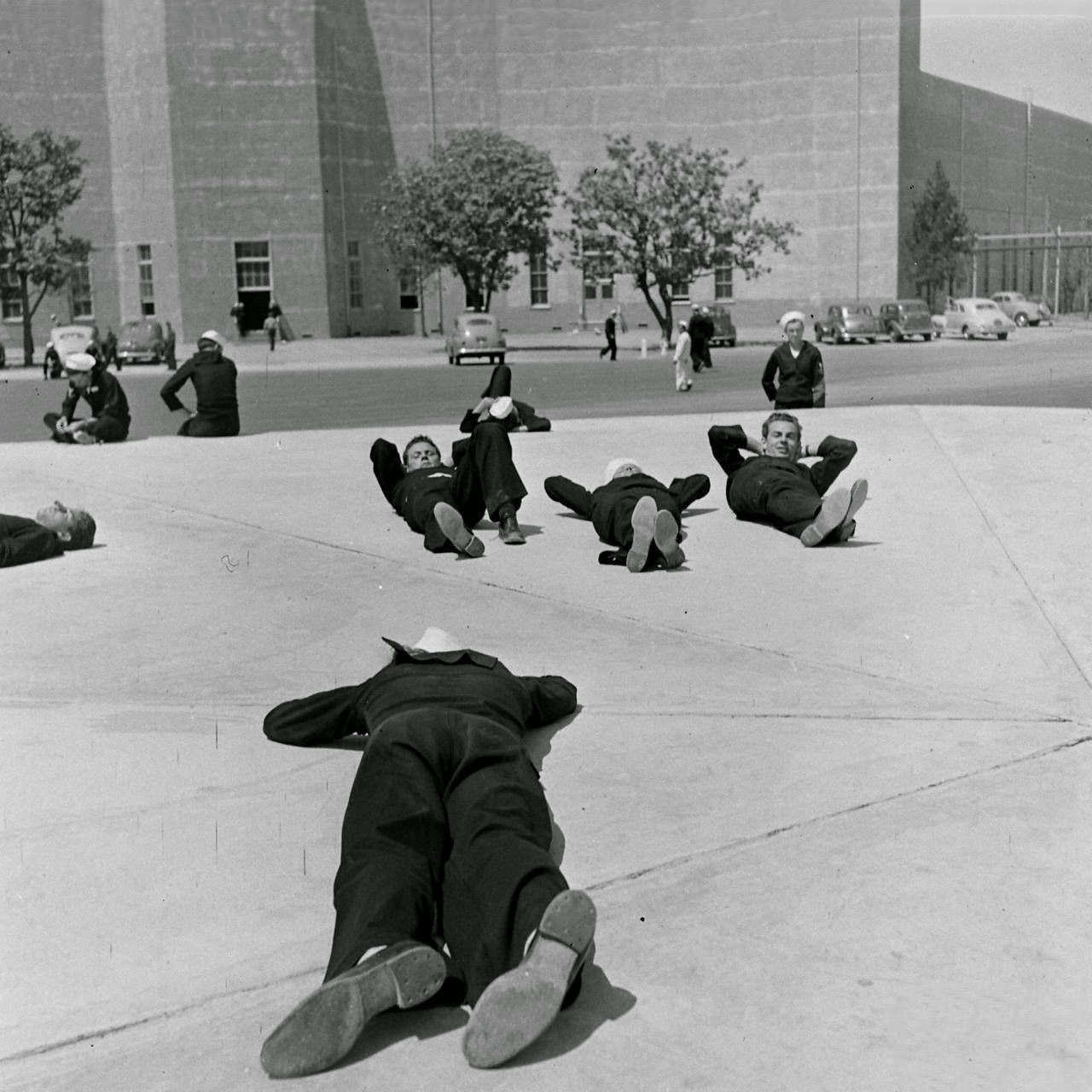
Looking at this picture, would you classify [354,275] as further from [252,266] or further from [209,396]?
[209,396]

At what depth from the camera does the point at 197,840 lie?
4.10 metres

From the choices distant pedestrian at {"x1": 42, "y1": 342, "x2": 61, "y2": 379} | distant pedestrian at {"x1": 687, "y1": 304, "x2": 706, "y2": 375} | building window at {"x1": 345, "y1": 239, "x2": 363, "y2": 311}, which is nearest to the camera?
distant pedestrian at {"x1": 687, "y1": 304, "x2": 706, "y2": 375}

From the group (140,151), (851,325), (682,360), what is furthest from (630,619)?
(140,151)

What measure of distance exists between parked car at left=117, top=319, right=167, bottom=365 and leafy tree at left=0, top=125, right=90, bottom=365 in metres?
3.86

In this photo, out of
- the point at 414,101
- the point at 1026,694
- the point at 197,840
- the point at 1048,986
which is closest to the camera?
the point at 1048,986

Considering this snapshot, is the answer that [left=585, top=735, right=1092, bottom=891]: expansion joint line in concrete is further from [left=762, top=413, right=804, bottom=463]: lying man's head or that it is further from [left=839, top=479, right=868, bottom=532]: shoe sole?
[left=762, top=413, right=804, bottom=463]: lying man's head

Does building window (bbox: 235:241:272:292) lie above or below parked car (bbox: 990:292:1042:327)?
above

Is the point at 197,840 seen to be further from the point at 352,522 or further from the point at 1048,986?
the point at 352,522

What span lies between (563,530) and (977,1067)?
651cm

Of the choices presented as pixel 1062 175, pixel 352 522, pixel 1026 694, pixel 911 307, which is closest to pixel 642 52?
pixel 911 307

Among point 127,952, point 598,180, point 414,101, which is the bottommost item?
point 127,952

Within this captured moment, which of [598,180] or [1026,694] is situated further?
[598,180]

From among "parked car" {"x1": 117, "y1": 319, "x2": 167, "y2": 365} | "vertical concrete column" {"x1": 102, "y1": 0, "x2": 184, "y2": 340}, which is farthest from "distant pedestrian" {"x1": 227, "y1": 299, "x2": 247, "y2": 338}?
"parked car" {"x1": 117, "y1": 319, "x2": 167, "y2": 365}

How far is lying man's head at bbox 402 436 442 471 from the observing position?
9.18 m
